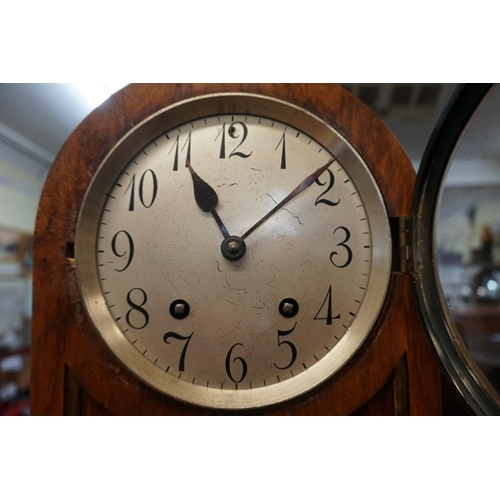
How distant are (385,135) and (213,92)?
347 mm

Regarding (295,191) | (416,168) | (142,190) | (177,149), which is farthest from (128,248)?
(416,168)

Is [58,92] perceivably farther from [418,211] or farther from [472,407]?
[472,407]

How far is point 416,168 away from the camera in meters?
1.14

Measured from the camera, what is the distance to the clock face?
25.6 inches

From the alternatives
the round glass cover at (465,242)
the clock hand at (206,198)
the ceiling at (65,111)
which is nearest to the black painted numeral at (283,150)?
the clock hand at (206,198)

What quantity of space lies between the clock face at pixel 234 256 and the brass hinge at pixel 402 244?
3cm

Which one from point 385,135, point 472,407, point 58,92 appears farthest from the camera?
point 58,92

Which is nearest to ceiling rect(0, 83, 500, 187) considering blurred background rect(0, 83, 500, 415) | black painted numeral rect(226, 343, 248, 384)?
blurred background rect(0, 83, 500, 415)

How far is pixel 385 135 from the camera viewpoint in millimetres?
640

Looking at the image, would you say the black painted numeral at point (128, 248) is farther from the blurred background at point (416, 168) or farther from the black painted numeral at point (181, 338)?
the blurred background at point (416, 168)

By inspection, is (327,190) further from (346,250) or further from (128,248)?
(128,248)

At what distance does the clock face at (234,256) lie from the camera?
649 millimetres

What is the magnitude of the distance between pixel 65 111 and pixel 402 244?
112 centimetres

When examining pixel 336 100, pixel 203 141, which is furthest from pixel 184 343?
pixel 336 100
